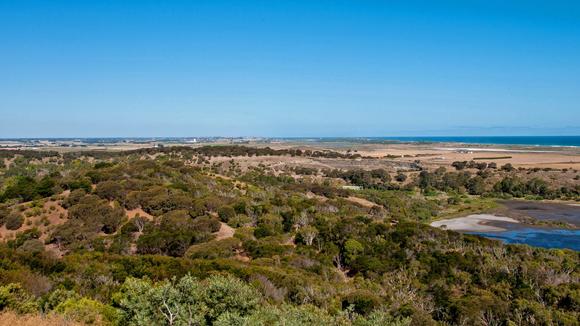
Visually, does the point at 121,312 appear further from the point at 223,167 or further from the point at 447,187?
the point at 447,187

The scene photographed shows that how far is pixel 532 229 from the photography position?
4988cm

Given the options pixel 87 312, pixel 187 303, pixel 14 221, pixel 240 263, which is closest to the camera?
pixel 187 303

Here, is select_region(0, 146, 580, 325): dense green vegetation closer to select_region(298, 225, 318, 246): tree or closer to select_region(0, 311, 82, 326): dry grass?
select_region(298, 225, 318, 246): tree

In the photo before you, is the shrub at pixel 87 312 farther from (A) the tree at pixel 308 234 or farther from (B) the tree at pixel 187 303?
(A) the tree at pixel 308 234

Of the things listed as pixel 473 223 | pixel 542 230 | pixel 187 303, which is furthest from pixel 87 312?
pixel 542 230

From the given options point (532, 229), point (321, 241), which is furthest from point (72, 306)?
point (532, 229)

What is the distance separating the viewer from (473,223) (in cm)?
5284

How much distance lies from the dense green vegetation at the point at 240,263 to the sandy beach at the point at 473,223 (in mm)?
10175

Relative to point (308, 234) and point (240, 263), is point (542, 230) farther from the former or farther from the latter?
point (240, 263)

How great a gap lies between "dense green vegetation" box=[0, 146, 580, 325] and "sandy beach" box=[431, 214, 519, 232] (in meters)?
10.2

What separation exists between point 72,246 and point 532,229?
156 feet

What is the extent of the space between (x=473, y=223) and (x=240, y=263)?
38.1 metres

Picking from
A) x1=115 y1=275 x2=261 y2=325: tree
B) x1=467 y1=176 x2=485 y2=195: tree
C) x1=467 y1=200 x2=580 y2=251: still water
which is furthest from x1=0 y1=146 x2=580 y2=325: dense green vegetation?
x1=467 y1=176 x2=485 y2=195: tree

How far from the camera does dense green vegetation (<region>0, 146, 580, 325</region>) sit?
42.2 feet
